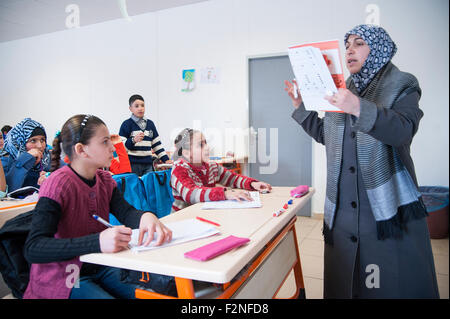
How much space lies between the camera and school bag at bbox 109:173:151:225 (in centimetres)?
141

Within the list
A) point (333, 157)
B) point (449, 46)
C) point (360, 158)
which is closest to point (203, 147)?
point (333, 157)

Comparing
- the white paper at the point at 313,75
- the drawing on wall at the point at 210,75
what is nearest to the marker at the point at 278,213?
the white paper at the point at 313,75

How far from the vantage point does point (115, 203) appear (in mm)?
1133

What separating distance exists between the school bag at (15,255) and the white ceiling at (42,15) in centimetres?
78

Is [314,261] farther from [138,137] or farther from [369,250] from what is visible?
[138,137]

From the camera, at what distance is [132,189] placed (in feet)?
4.80

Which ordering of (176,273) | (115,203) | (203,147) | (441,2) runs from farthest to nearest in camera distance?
(441,2)
(203,147)
(115,203)
(176,273)

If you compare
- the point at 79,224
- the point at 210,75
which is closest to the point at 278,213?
the point at 79,224

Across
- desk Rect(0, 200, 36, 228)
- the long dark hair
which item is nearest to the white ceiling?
the long dark hair

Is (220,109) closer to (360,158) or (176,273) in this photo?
(360,158)

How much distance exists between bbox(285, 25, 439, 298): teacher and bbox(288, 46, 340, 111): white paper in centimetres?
11

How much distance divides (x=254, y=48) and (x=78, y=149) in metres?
3.17
